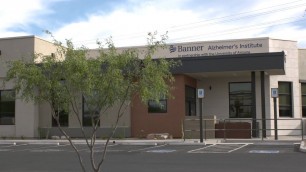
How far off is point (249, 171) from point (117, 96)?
6.53 meters

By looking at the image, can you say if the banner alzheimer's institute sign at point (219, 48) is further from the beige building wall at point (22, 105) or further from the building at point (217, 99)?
the beige building wall at point (22, 105)

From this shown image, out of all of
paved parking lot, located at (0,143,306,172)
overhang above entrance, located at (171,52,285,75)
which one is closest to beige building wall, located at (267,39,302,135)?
overhang above entrance, located at (171,52,285,75)

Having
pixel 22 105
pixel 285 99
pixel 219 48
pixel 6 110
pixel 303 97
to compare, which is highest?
pixel 219 48

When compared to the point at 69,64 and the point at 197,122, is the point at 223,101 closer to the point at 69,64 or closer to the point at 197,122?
the point at 197,122

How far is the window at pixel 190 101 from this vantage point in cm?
2997

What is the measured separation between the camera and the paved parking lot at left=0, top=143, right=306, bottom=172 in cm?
1504

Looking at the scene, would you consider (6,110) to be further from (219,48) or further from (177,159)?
(177,159)

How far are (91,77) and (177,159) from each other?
967 cm

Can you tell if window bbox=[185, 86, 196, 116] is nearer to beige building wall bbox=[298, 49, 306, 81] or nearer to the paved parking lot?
beige building wall bbox=[298, 49, 306, 81]

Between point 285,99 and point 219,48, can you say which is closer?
point 285,99

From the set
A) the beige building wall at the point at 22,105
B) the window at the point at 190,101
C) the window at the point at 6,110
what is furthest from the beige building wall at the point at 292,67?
the window at the point at 6,110

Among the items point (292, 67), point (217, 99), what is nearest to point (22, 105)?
point (217, 99)

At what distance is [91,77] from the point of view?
8.34 meters

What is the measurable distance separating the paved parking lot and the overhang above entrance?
5609 millimetres
